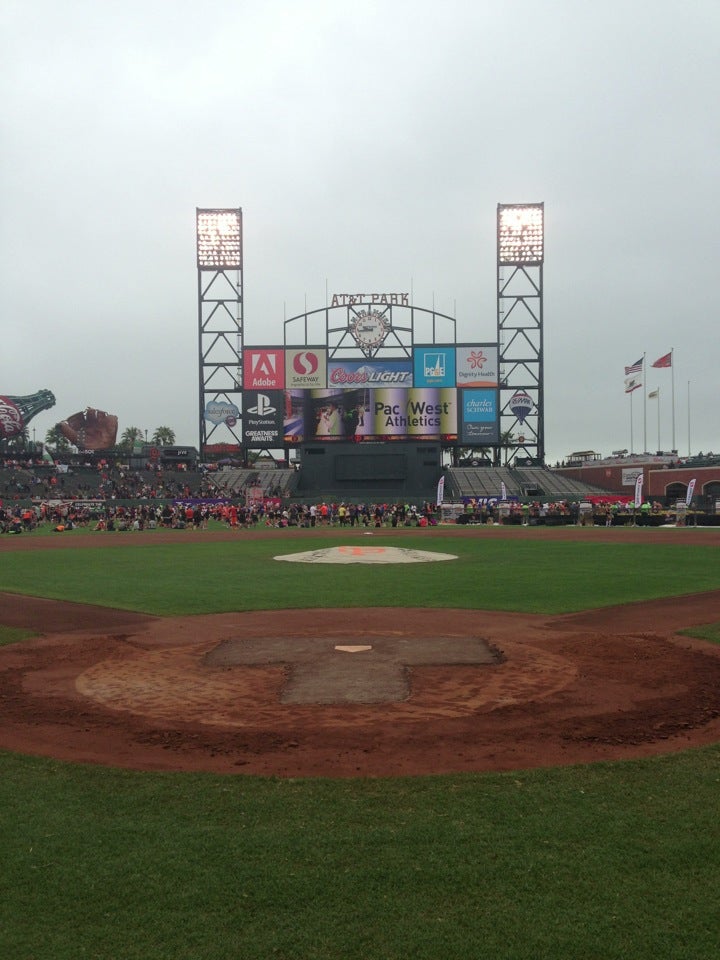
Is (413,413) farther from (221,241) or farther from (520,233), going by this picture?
(221,241)

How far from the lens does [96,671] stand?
8.96 metres

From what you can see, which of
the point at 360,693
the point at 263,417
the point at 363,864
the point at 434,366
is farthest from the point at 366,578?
the point at 263,417

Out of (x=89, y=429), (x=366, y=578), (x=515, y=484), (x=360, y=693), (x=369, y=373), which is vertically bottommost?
(x=366, y=578)

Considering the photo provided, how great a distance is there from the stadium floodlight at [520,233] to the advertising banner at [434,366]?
12.0 meters

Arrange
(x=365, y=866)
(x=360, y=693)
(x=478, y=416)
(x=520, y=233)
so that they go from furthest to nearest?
(x=520, y=233)
(x=478, y=416)
(x=360, y=693)
(x=365, y=866)

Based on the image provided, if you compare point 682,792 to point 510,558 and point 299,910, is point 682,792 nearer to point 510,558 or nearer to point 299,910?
point 299,910

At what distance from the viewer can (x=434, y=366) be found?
6819 cm

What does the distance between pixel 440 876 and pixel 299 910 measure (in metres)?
0.80

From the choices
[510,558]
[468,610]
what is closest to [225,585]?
[468,610]

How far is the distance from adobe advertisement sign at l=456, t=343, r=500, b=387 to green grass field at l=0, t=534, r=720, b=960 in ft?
210

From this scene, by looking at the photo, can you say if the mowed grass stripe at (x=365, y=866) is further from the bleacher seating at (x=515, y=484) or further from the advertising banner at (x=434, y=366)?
the advertising banner at (x=434, y=366)

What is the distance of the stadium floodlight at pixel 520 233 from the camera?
7125 centimetres

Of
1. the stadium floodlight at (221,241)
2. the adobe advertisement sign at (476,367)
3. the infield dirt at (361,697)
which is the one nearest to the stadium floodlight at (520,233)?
the adobe advertisement sign at (476,367)

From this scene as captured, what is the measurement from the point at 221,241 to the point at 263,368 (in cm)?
1467
